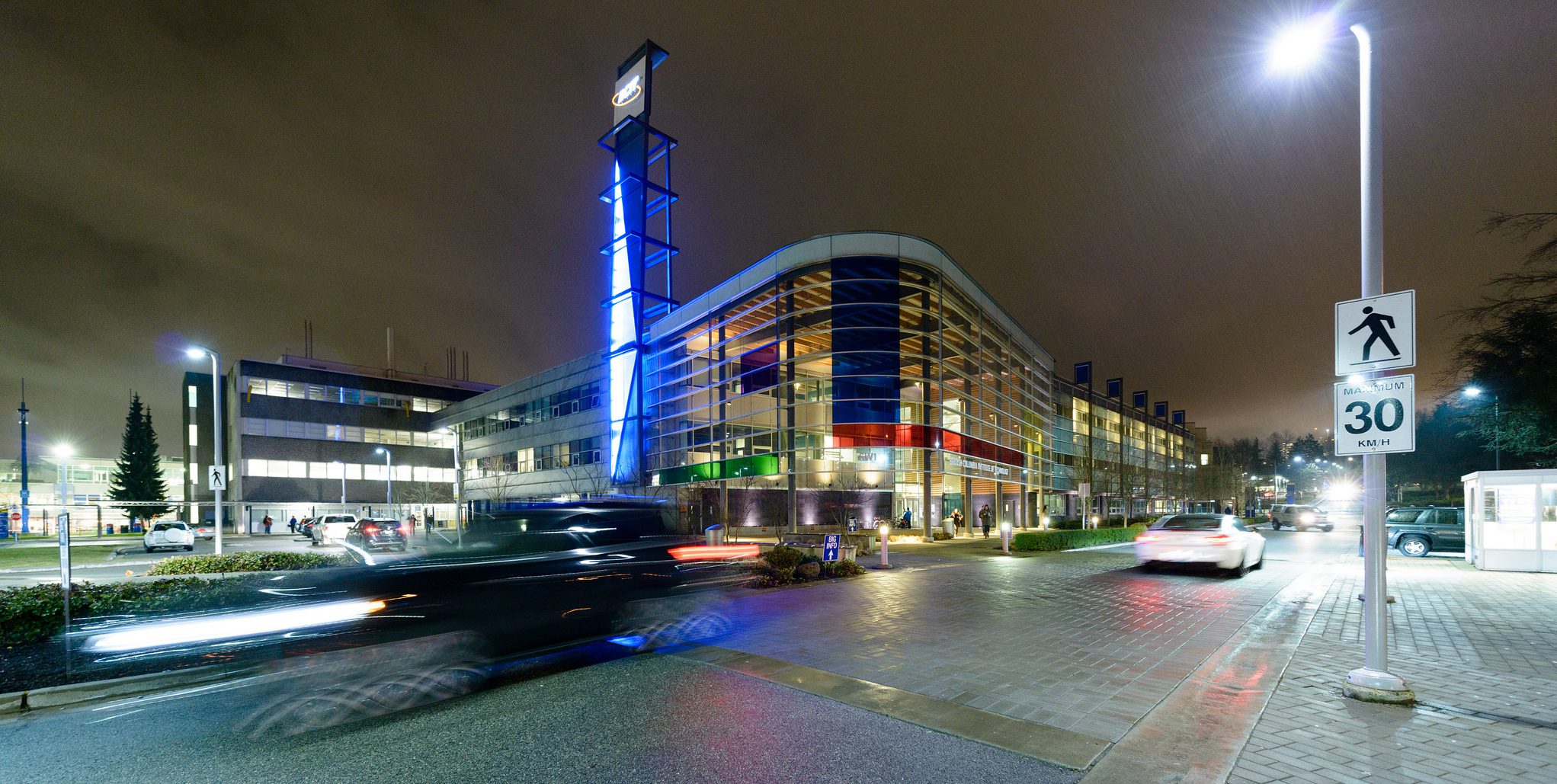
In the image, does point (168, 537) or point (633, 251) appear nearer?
point (168, 537)

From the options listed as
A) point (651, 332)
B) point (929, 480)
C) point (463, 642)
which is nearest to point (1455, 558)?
point (929, 480)

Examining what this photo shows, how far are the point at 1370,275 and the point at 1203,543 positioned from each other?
10822 millimetres

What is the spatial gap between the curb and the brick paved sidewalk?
9682mm

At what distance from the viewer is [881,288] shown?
3400cm

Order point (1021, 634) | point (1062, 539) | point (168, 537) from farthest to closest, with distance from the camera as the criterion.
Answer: point (168, 537)
point (1062, 539)
point (1021, 634)

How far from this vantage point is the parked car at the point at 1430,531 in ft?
64.7

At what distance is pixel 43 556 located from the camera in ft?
79.2

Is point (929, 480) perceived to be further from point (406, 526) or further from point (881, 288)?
point (406, 526)

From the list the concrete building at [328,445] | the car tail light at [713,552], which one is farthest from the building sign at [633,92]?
the car tail light at [713,552]

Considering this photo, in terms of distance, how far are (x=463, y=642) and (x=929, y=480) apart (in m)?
29.3

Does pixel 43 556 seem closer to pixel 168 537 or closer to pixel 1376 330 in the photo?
pixel 168 537

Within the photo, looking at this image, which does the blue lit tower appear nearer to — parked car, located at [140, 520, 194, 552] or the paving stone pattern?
parked car, located at [140, 520, 194, 552]

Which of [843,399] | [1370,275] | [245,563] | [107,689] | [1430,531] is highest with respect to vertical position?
[1370,275]

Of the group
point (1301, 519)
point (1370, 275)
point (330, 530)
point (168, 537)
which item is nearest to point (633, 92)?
point (330, 530)
